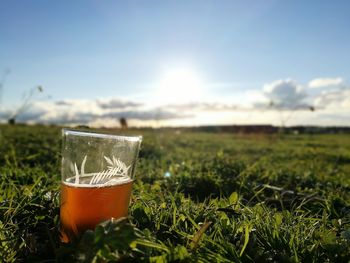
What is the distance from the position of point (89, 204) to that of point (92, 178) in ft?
0.43

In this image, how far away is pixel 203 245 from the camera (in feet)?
6.44

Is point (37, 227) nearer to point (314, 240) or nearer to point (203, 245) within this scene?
point (203, 245)

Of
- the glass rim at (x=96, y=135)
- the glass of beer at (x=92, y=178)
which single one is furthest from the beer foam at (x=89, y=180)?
the glass rim at (x=96, y=135)

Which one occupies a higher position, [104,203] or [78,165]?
[78,165]

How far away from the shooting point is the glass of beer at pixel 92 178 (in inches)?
72.9

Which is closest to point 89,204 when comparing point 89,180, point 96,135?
point 89,180

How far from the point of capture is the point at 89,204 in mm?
1844

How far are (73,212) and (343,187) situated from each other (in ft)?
11.4

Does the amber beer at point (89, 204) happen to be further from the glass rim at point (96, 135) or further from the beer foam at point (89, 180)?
the glass rim at point (96, 135)

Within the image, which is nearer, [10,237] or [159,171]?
[10,237]

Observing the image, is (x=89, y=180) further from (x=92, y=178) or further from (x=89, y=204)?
(x=89, y=204)

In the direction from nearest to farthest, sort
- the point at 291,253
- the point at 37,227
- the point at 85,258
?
the point at 85,258 → the point at 291,253 → the point at 37,227

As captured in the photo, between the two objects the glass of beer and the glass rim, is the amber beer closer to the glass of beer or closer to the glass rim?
the glass of beer

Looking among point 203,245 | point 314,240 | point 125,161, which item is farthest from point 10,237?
point 314,240
